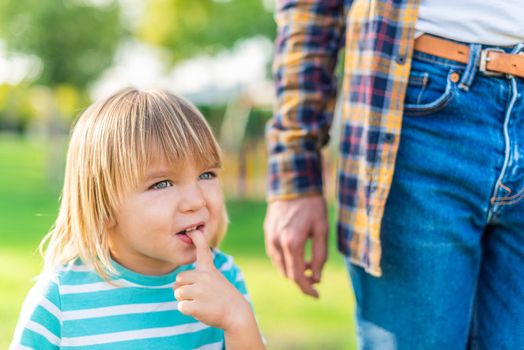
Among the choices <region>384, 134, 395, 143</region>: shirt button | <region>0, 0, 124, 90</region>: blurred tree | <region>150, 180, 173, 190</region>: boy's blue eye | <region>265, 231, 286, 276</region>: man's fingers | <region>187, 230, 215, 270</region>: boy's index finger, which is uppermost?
<region>384, 134, 395, 143</region>: shirt button

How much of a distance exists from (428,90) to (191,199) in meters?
0.71

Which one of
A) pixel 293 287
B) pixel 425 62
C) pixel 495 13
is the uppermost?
pixel 495 13

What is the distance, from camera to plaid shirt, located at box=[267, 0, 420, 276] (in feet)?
6.39

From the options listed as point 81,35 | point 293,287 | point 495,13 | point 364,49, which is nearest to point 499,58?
point 495,13

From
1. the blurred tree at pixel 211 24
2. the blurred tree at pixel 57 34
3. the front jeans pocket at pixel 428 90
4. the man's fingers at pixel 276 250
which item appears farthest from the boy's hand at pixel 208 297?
the blurred tree at pixel 211 24

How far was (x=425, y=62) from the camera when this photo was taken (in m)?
1.89

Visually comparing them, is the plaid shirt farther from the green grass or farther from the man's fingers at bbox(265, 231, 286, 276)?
the green grass

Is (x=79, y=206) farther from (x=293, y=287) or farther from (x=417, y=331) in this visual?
(x=293, y=287)

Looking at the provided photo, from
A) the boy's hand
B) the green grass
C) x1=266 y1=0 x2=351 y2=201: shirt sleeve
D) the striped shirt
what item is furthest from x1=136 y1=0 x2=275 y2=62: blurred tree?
the boy's hand

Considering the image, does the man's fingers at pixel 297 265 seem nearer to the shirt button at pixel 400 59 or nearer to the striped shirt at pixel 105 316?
the striped shirt at pixel 105 316

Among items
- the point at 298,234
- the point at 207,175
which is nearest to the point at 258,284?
the point at 298,234

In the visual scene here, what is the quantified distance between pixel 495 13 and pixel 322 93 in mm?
719

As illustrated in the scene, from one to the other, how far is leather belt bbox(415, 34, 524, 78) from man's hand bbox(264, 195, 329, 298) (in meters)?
0.71

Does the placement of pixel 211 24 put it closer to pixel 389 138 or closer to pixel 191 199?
pixel 389 138
